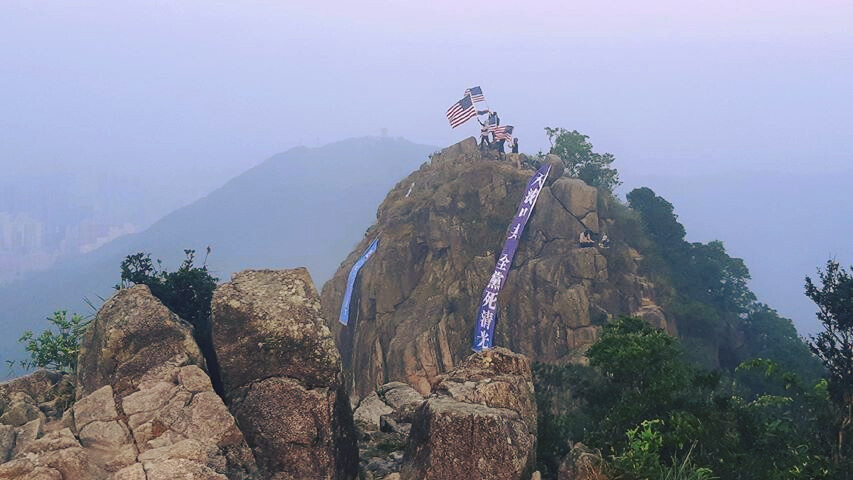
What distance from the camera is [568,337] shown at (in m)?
63.6

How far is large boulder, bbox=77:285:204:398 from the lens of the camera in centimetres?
1905

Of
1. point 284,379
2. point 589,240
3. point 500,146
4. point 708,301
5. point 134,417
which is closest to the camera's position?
point 134,417

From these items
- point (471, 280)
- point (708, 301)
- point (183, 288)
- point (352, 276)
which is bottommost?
point (708, 301)

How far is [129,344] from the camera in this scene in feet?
63.4

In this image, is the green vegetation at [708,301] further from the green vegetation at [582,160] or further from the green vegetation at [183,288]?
the green vegetation at [183,288]

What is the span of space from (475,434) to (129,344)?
469 inches

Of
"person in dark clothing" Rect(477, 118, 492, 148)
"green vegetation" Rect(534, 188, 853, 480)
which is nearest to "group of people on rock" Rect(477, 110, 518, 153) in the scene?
"person in dark clothing" Rect(477, 118, 492, 148)

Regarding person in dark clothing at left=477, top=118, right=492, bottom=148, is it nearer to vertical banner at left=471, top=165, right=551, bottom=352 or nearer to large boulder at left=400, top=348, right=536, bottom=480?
vertical banner at left=471, top=165, right=551, bottom=352

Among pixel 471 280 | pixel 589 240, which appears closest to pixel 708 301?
pixel 589 240

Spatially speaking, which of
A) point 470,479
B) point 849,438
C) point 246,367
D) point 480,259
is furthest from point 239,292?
point 480,259

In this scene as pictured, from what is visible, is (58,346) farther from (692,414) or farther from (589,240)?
(589,240)

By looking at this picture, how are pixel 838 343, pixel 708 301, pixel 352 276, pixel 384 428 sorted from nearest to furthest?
pixel 838 343, pixel 384 428, pixel 352 276, pixel 708 301

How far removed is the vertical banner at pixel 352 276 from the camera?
2881 inches

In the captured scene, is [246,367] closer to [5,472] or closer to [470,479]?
[5,472]
